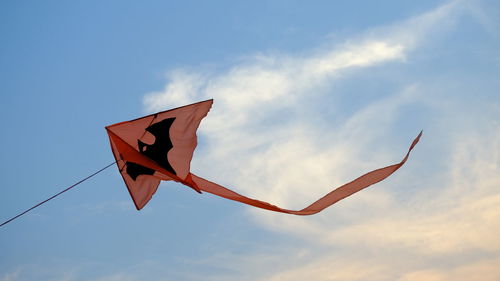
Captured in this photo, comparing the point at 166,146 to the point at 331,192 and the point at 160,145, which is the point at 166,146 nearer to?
the point at 160,145

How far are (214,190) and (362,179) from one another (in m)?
3.27

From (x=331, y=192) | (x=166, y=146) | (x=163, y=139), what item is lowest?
(x=331, y=192)

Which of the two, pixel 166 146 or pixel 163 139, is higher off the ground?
pixel 163 139

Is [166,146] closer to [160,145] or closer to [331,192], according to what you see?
[160,145]

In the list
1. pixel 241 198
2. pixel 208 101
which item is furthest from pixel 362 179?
pixel 208 101

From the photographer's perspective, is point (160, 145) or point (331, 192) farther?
point (331, 192)

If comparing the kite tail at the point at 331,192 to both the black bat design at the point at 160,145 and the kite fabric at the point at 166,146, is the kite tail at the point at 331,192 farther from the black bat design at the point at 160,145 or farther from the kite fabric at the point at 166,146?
the black bat design at the point at 160,145

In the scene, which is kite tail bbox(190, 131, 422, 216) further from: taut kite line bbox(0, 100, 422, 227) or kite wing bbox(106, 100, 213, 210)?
kite wing bbox(106, 100, 213, 210)

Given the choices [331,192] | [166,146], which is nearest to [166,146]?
[166,146]

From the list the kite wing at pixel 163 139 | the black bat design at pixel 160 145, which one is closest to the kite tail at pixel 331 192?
the kite wing at pixel 163 139

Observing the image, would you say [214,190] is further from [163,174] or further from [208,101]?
[208,101]

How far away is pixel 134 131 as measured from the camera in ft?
37.8

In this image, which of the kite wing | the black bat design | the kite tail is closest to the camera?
the kite wing

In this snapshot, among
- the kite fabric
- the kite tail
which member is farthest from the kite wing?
the kite tail
